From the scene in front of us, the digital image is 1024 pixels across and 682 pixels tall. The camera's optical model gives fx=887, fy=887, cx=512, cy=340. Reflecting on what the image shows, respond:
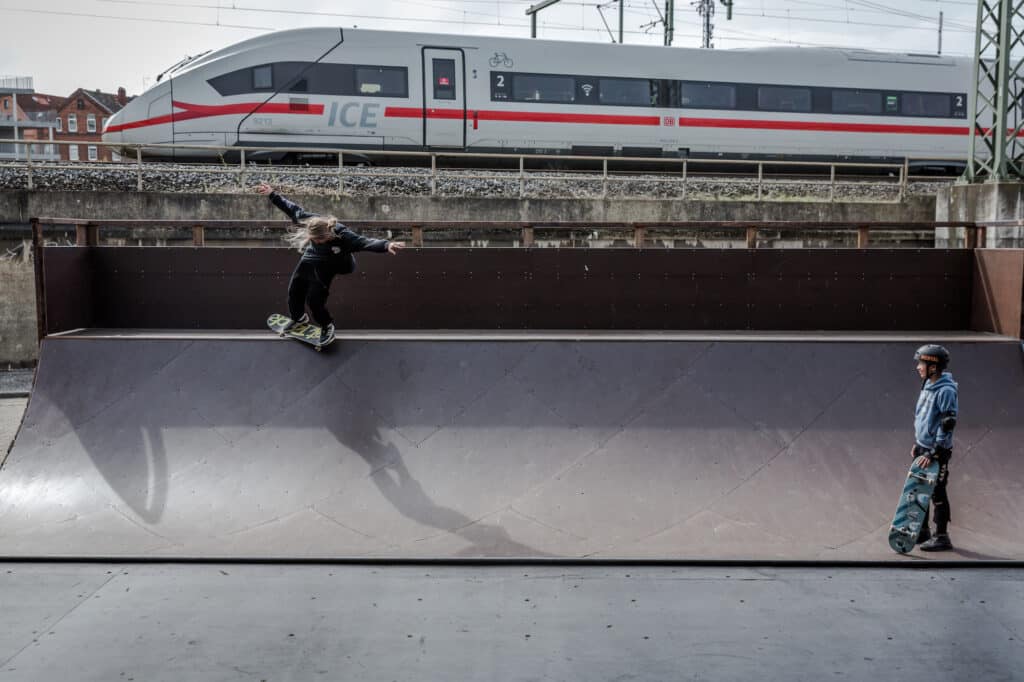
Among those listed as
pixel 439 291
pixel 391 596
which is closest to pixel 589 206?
pixel 439 291

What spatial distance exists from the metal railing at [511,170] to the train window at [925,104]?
1.34 meters

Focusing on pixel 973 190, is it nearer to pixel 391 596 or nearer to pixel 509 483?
pixel 509 483

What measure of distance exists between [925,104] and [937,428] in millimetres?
21696

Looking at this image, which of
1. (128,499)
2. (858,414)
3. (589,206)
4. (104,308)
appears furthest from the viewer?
(589,206)

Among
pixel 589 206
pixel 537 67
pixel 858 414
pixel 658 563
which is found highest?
pixel 537 67

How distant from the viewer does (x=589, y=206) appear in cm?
1973

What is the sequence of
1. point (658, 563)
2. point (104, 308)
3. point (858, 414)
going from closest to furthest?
point (658, 563)
point (858, 414)
point (104, 308)

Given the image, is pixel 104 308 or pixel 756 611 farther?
pixel 104 308

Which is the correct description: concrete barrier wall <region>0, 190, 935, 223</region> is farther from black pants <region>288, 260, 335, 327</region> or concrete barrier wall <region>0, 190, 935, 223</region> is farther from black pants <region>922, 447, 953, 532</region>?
black pants <region>922, 447, 953, 532</region>

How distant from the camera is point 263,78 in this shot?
2030 centimetres

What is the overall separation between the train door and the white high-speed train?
0.09 ft

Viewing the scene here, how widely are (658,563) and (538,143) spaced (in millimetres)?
17768

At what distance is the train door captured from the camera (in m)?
21.3

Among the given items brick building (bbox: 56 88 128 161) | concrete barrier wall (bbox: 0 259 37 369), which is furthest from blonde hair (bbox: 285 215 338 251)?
brick building (bbox: 56 88 128 161)
